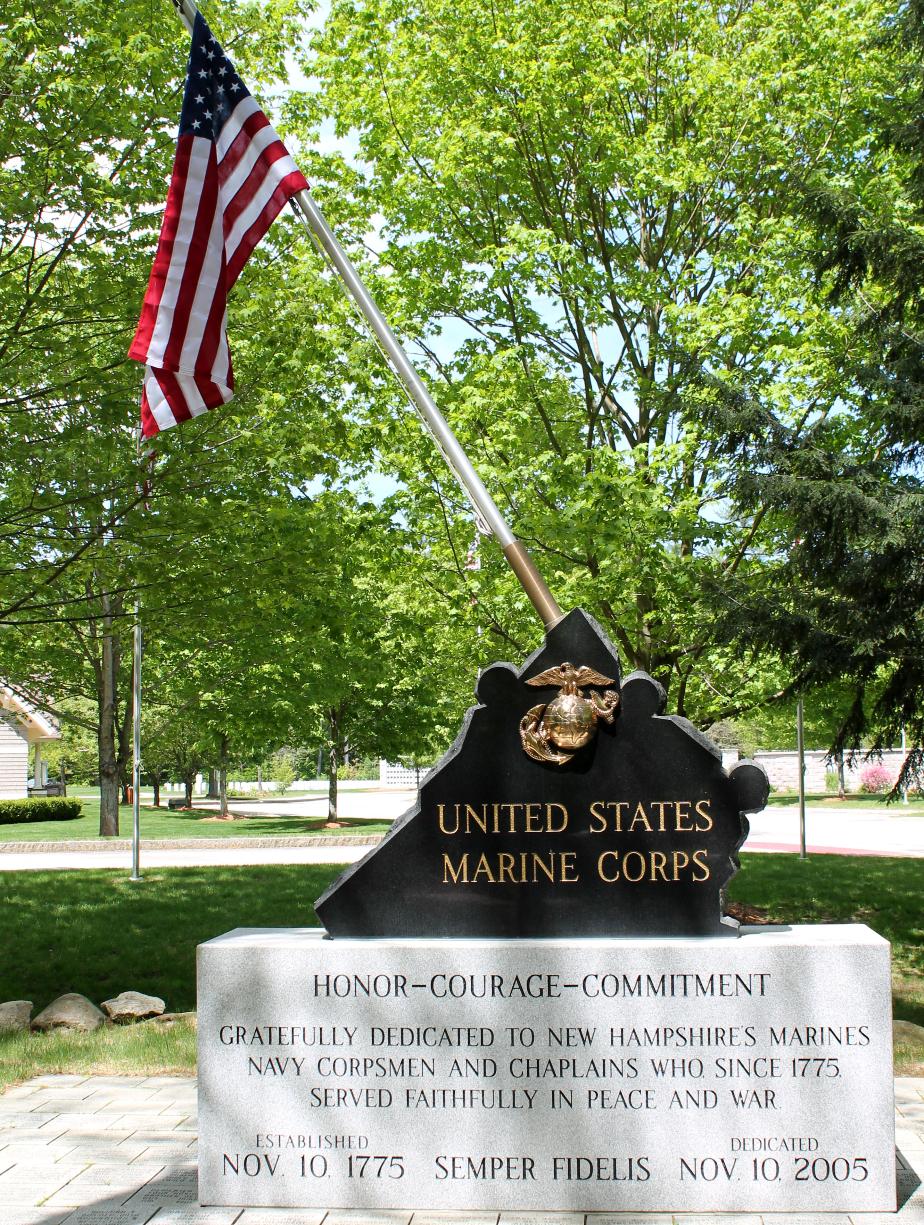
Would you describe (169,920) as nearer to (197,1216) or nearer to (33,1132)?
(33,1132)

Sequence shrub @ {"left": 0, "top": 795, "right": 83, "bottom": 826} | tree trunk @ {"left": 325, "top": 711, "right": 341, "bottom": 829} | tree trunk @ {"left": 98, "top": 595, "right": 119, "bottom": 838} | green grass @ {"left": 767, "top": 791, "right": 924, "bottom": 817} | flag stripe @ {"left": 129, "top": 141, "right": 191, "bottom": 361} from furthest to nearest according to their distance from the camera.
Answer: green grass @ {"left": 767, "top": 791, "right": 924, "bottom": 817} < shrub @ {"left": 0, "top": 795, "right": 83, "bottom": 826} < tree trunk @ {"left": 325, "top": 711, "right": 341, "bottom": 829} < tree trunk @ {"left": 98, "top": 595, "right": 119, "bottom": 838} < flag stripe @ {"left": 129, "top": 141, "right": 191, "bottom": 361}

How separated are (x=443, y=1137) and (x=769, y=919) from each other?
28.0ft

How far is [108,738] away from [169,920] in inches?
514

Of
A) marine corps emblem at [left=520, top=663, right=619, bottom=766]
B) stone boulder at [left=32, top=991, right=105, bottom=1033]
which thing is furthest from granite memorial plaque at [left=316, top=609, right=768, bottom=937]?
stone boulder at [left=32, top=991, right=105, bottom=1033]

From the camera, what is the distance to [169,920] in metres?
12.7

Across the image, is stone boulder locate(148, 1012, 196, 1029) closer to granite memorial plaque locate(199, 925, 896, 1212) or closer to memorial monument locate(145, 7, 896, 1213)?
Answer: memorial monument locate(145, 7, 896, 1213)

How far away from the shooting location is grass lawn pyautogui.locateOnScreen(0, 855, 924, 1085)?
805cm

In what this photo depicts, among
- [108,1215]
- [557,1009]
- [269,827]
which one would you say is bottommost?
[269,827]

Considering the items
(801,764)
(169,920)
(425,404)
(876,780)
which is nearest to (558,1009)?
(425,404)

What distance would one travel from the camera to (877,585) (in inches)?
336

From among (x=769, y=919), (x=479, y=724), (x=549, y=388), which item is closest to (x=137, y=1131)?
(x=479, y=724)

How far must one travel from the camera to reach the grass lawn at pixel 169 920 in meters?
8.05

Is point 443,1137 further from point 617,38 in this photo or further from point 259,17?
point 617,38

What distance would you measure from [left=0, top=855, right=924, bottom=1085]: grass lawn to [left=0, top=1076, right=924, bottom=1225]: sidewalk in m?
0.84
